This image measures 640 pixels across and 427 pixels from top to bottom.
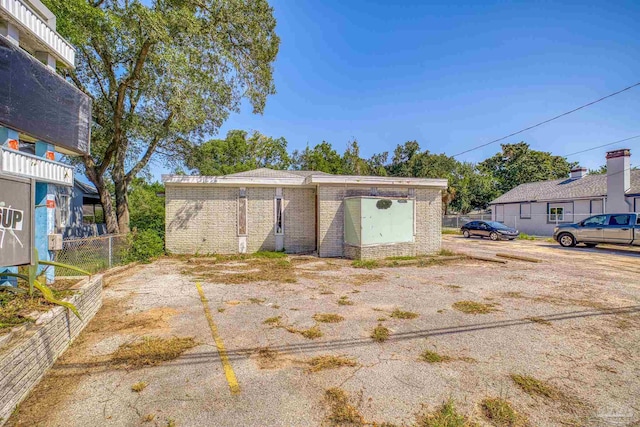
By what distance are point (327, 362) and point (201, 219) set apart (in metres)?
10.6

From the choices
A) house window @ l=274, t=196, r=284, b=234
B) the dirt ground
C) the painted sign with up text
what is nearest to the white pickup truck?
the dirt ground

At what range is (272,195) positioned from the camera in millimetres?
13328

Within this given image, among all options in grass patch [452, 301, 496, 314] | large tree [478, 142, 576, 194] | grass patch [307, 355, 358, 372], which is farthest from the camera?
large tree [478, 142, 576, 194]

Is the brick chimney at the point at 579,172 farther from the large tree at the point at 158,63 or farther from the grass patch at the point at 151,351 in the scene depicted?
the grass patch at the point at 151,351

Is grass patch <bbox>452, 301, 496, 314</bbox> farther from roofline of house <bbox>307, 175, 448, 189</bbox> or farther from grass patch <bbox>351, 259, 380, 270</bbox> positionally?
roofline of house <bbox>307, 175, 448, 189</bbox>

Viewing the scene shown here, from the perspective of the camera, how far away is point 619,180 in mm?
20172

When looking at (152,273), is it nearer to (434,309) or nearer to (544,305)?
(434,309)

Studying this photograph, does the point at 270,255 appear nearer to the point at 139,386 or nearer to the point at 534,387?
the point at 139,386

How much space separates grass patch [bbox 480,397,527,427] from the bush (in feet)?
37.1

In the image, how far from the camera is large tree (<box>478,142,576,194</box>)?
37406 mm

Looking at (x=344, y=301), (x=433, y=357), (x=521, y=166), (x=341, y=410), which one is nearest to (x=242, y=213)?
(x=344, y=301)

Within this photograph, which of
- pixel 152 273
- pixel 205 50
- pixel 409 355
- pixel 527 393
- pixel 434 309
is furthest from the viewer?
pixel 205 50

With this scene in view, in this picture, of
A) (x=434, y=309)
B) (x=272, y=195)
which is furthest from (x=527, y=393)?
(x=272, y=195)

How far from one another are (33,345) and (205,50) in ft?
41.9
